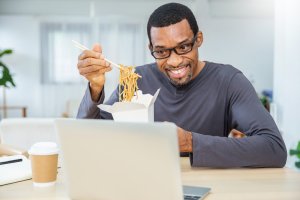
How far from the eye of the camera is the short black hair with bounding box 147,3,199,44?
158 cm

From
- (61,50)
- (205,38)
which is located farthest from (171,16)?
(61,50)

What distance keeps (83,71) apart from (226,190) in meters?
0.69

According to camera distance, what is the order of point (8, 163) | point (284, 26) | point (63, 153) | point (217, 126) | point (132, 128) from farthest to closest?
point (284, 26)
point (217, 126)
point (8, 163)
point (63, 153)
point (132, 128)

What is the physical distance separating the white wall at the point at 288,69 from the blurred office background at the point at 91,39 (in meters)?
3.33

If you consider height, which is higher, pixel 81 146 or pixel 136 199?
pixel 81 146

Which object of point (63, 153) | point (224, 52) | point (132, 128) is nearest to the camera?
point (132, 128)

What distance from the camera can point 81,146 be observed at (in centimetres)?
84

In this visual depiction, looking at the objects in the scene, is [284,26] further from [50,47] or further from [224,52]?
[50,47]

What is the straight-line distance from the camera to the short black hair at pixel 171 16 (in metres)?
1.58

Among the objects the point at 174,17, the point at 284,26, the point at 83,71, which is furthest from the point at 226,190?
the point at 284,26

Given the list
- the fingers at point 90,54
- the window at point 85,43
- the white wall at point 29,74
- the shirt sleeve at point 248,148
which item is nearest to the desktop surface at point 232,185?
the shirt sleeve at point 248,148

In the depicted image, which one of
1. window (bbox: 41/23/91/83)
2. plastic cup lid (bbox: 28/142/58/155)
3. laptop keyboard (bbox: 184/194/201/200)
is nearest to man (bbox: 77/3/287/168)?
laptop keyboard (bbox: 184/194/201/200)

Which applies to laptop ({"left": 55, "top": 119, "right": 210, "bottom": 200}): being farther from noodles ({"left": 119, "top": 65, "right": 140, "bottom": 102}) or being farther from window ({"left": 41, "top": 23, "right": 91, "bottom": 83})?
window ({"left": 41, "top": 23, "right": 91, "bottom": 83})

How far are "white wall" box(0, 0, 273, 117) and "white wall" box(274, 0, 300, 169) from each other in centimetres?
334
